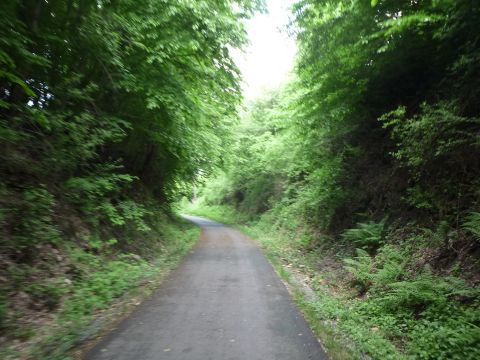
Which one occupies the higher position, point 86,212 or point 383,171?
point 383,171

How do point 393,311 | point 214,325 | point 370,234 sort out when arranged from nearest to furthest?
1. point 214,325
2. point 393,311
3. point 370,234

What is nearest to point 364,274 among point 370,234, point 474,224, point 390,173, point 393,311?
point 393,311

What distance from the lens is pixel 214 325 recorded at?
19.9ft

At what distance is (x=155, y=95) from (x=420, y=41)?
22.7 ft

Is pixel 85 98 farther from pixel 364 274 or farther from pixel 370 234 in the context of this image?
pixel 370 234

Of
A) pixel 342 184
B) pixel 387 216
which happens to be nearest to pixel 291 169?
pixel 342 184

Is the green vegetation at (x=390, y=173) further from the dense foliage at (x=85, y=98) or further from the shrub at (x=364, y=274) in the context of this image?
the dense foliage at (x=85, y=98)

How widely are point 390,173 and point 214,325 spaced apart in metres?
7.03

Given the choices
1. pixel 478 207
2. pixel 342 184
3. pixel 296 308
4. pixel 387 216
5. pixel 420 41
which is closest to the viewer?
pixel 478 207

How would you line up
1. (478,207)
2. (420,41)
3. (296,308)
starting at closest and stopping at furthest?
(478,207), (296,308), (420,41)

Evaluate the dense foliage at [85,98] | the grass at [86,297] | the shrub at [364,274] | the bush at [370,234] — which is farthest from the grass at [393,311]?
the dense foliage at [85,98]

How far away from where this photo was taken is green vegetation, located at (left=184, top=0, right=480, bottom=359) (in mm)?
5871

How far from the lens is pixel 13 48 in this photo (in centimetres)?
679

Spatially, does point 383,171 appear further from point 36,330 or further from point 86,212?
point 36,330
